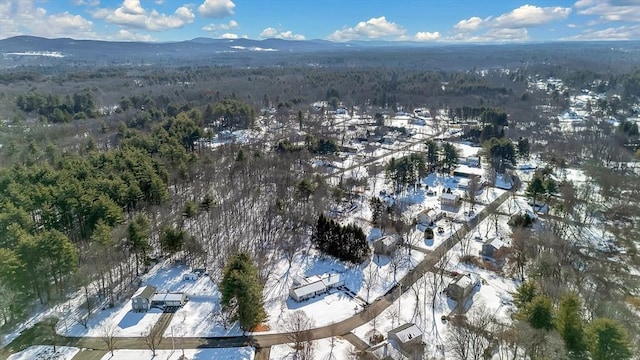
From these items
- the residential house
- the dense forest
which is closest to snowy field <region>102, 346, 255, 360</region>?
the dense forest

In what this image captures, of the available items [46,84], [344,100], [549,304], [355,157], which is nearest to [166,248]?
[549,304]

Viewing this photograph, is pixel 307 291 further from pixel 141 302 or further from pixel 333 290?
pixel 141 302

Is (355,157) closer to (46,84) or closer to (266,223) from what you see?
(266,223)

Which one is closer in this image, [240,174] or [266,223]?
[266,223]

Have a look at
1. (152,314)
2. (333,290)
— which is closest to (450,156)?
(333,290)

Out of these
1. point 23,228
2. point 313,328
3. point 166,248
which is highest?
point 23,228
